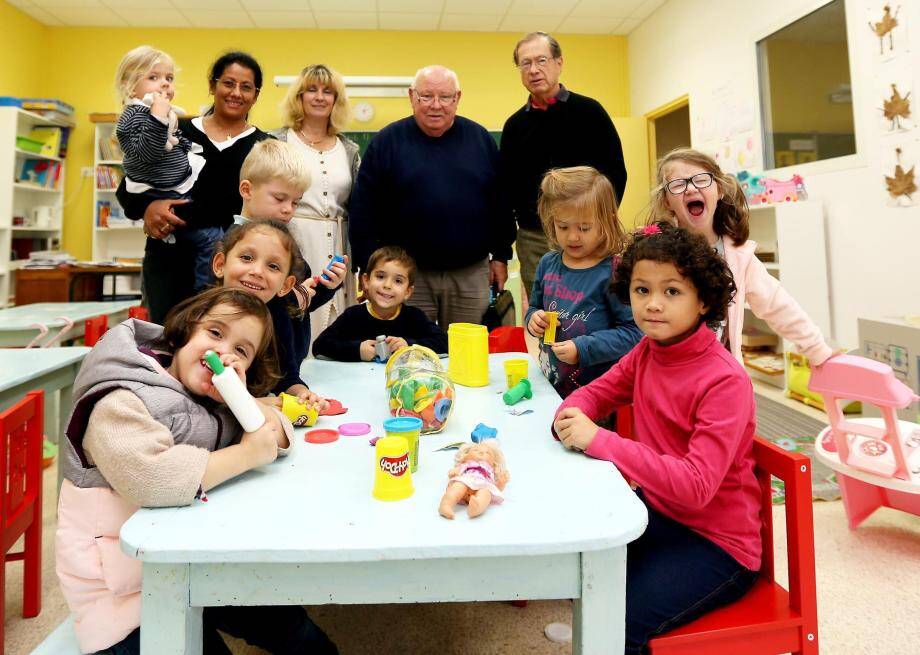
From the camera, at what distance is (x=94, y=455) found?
32.4 inches

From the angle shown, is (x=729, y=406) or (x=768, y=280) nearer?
(x=729, y=406)

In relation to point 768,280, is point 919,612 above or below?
below

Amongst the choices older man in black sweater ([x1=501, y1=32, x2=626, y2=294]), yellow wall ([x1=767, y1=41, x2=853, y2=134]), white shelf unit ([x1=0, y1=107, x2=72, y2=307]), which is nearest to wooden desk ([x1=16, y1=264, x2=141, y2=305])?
white shelf unit ([x1=0, y1=107, x2=72, y2=307])

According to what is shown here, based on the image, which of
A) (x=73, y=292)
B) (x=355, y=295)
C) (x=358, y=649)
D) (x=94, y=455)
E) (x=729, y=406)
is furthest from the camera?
(x=73, y=292)

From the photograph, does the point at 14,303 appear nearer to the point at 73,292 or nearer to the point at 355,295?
the point at 73,292

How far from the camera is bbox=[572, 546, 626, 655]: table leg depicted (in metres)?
0.72

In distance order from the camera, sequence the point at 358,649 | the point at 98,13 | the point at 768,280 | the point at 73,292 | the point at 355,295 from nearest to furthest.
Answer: the point at 358,649 < the point at 768,280 < the point at 355,295 < the point at 73,292 < the point at 98,13

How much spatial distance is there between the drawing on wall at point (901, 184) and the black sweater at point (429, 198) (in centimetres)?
213

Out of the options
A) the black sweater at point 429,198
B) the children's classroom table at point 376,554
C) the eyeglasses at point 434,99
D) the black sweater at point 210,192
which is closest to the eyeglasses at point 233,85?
the black sweater at point 210,192

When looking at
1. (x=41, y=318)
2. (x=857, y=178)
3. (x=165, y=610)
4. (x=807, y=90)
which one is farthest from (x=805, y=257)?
(x=41, y=318)

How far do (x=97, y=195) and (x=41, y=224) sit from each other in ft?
1.76

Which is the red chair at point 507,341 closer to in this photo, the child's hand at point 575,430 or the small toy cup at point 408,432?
the child's hand at point 575,430

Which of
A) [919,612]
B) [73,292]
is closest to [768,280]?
[919,612]

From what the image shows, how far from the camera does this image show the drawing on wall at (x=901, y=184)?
9.48 feet
